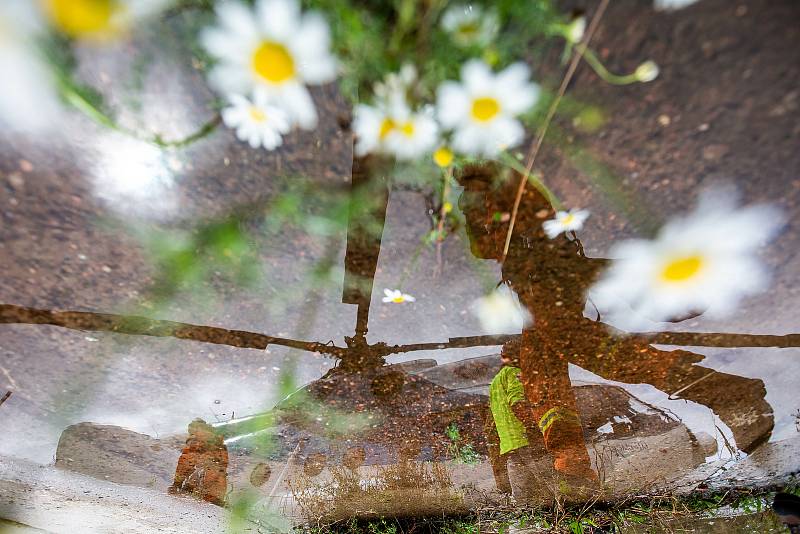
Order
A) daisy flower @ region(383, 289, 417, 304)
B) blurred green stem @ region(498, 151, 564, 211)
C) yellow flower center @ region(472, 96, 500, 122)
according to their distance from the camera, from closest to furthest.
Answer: yellow flower center @ region(472, 96, 500, 122)
blurred green stem @ region(498, 151, 564, 211)
daisy flower @ region(383, 289, 417, 304)

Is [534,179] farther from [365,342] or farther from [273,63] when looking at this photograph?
[365,342]

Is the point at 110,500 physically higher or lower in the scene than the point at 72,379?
lower

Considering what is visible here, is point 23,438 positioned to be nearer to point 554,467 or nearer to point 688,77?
point 554,467

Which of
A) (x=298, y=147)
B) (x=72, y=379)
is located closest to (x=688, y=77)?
(x=298, y=147)

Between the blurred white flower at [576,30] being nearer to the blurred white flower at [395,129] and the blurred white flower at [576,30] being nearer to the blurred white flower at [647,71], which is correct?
the blurred white flower at [647,71]

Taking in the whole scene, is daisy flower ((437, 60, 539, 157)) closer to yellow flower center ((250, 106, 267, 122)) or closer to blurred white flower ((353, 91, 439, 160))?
blurred white flower ((353, 91, 439, 160))

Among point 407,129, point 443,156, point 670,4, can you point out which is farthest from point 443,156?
point 670,4

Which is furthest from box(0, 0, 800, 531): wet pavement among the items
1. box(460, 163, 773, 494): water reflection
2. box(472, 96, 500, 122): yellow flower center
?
box(472, 96, 500, 122): yellow flower center
